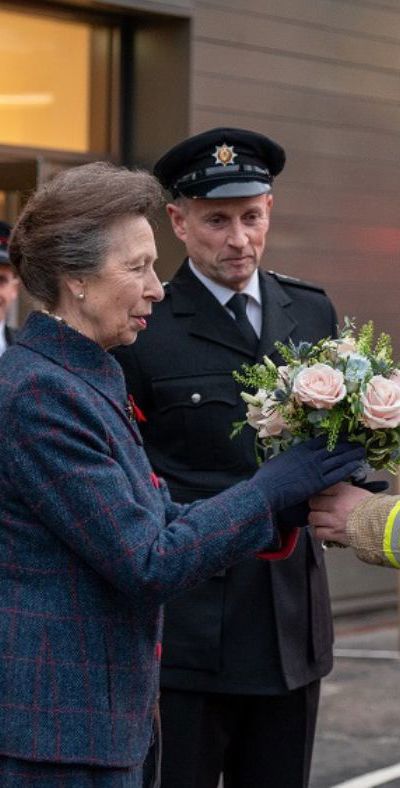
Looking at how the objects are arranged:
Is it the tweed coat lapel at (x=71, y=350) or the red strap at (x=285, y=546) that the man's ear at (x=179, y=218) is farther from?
the tweed coat lapel at (x=71, y=350)

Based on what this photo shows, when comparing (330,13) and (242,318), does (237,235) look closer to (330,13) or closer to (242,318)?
(242,318)

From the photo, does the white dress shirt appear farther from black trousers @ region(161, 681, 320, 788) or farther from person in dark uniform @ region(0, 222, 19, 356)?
person in dark uniform @ region(0, 222, 19, 356)

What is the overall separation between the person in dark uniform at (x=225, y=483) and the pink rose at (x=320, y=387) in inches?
21.5

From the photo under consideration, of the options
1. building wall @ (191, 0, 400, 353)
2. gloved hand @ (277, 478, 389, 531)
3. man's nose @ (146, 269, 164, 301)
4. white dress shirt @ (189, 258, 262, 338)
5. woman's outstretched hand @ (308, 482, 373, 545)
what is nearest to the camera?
man's nose @ (146, 269, 164, 301)

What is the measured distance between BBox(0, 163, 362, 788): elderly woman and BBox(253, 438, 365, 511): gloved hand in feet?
0.14

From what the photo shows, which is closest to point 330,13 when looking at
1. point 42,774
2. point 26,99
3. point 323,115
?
point 323,115

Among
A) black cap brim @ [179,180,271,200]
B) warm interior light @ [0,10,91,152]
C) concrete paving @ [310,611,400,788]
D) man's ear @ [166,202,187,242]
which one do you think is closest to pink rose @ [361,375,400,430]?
black cap brim @ [179,180,271,200]

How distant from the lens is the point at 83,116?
27.6 ft

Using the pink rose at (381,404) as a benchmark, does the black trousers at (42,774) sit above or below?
below

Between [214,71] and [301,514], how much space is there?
4.97m

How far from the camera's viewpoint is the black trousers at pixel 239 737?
3.89 metres

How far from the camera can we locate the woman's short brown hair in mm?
3010

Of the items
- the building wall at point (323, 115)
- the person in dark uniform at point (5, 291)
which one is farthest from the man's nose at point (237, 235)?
the building wall at point (323, 115)

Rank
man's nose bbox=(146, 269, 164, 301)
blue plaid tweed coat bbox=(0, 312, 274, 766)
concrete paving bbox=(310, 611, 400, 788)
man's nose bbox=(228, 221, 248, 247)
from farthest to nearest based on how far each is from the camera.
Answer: concrete paving bbox=(310, 611, 400, 788)
man's nose bbox=(228, 221, 248, 247)
man's nose bbox=(146, 269, 164, 301)
blue plaid tweed coat bbox=(0, 312, 274, 766)
